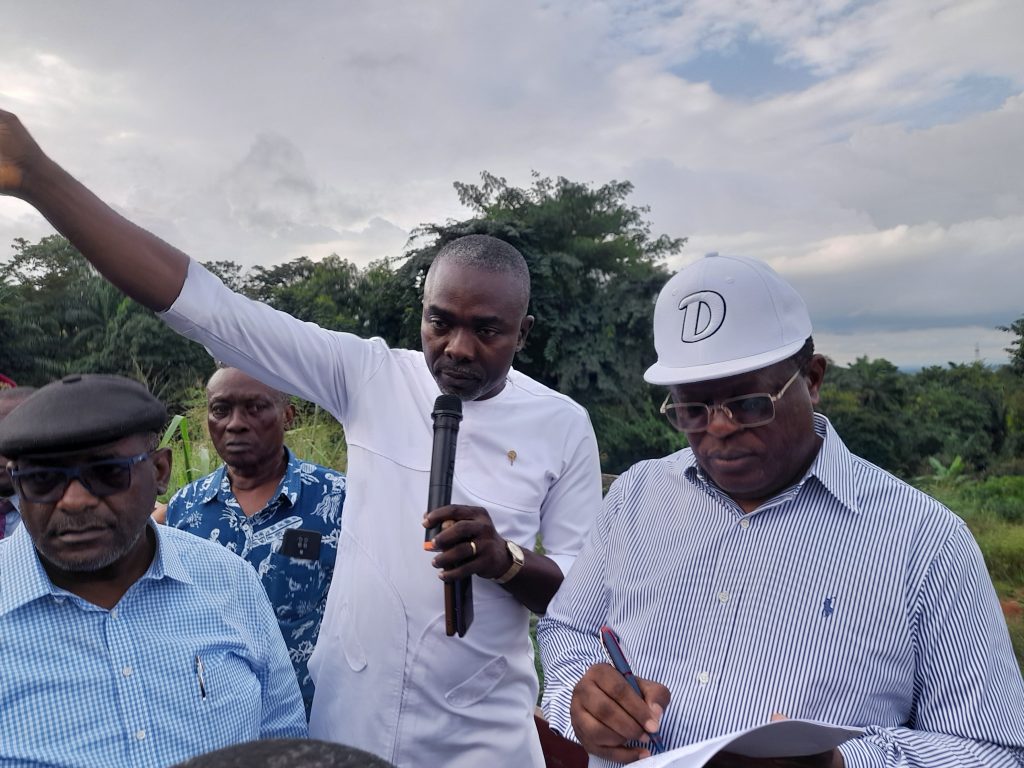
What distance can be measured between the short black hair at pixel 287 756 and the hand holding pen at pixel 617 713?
0.95 metres

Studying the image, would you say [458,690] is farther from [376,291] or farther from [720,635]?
[376,291]

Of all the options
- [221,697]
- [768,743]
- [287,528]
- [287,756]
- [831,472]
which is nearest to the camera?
[287,756]

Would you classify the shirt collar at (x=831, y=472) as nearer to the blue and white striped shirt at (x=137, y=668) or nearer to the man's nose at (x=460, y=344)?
the man's nose at (x=460, y=344)

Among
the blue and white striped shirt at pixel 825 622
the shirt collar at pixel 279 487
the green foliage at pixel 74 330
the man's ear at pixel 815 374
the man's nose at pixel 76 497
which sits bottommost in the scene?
the blue and white striped shirt at pixel 825 622

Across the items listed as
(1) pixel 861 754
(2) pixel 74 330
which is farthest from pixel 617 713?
(2) pixel 74 330

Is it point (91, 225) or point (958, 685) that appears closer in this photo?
point (958, 685)

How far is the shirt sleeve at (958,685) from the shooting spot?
1561 mm

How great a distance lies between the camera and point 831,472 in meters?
1.87

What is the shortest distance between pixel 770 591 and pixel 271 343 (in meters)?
1.51

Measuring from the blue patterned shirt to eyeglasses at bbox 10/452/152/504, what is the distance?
118 centimetres

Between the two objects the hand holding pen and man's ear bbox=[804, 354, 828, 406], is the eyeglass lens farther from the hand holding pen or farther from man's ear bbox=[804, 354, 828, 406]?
the hand holding pen

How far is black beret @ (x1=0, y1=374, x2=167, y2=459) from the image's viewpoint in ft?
6.09

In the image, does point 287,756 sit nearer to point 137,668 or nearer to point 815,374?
point 137,668

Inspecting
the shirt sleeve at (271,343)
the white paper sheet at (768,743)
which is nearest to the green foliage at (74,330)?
the shirt sleeve at (271,343)
